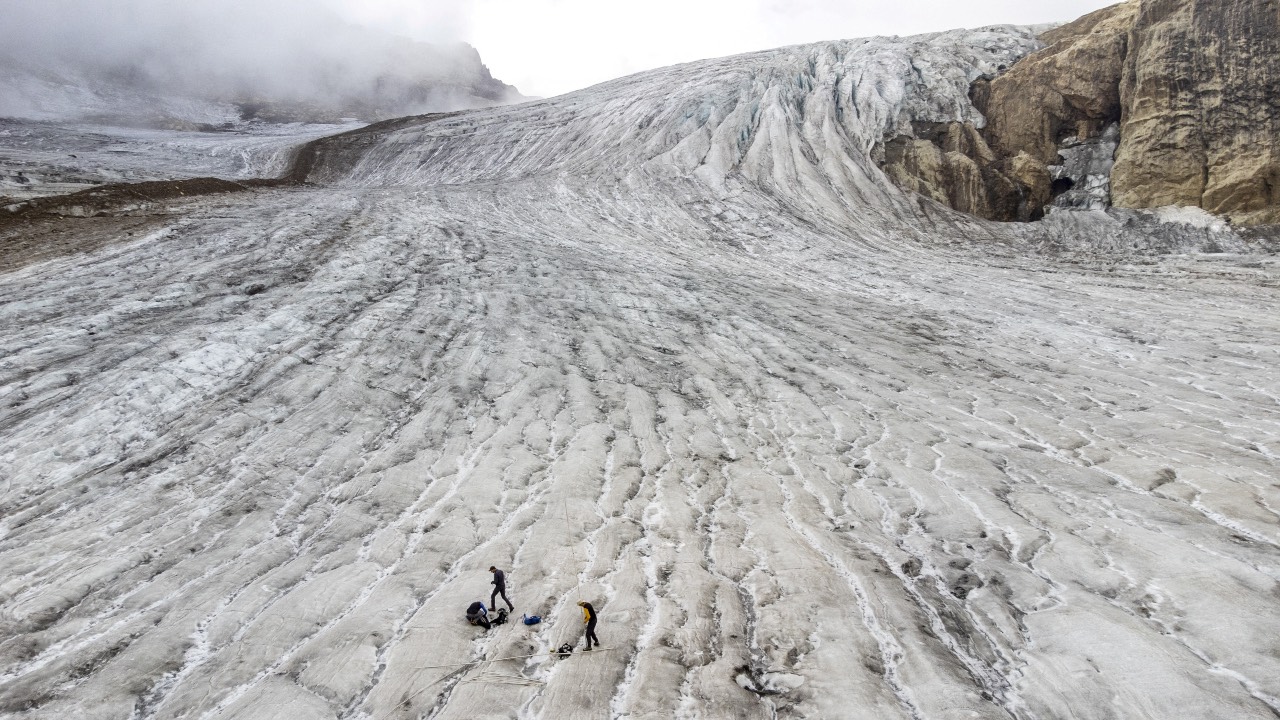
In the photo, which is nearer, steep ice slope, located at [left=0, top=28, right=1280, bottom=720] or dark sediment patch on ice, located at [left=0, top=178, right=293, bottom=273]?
steep ice slope, located at [left=0, top=28, right=1280, bottom=720]

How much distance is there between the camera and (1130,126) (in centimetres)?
2972

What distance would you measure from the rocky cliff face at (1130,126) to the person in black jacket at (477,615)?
30723 millimetres

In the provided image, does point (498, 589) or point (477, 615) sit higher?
point (498, 589)

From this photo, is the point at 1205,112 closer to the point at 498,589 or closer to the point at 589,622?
the point at 589,622

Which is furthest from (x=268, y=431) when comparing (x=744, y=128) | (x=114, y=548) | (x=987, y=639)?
(x=744, y=128)

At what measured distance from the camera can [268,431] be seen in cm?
1127

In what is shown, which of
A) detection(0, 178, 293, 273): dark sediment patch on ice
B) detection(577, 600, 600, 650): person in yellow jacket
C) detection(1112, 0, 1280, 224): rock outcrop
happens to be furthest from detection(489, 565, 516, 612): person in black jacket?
detection(1112, 0, 1280, 224): rock outcrop

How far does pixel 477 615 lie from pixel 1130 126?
36744 mm

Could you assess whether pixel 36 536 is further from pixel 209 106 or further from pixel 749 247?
pixel 209 106

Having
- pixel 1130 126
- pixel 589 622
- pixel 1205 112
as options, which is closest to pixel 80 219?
pixel 589 622

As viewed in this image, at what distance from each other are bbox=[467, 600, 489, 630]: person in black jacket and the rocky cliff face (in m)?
30.7

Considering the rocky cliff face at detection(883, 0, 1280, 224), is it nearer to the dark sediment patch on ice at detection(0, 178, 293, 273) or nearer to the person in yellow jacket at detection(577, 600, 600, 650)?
the person in yellow jacket at detection(577, 600, 600, 650)

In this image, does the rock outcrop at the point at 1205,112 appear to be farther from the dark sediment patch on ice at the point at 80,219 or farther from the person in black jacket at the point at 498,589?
the dark sediment patch on ice at the point at 80,219

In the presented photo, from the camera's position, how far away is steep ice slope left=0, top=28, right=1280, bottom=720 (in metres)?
6.45
